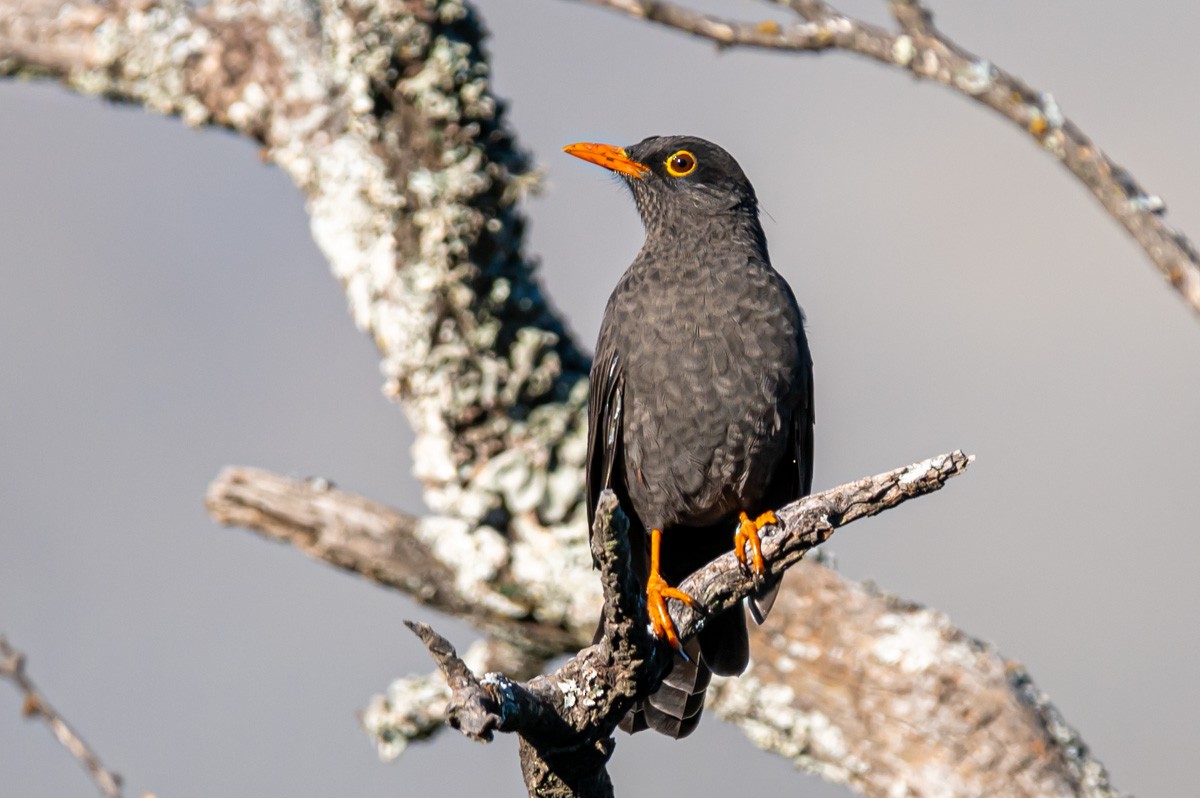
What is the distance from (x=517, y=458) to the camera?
745 cm

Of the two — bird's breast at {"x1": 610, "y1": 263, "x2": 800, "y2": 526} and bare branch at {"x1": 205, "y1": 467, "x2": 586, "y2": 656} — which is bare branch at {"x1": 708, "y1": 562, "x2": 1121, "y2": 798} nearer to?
bird's breast at {"x1": 610, "y1": 263, "x2": 800, "y2": 526}

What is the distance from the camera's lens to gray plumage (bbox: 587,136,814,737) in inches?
239

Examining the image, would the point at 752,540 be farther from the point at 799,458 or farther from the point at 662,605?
the point at 799,458

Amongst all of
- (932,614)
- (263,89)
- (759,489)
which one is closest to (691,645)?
(759,489)

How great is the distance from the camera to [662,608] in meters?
5.22

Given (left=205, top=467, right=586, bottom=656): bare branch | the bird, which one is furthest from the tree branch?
(left=205, top=467, right=586, bottom=656): bare branch

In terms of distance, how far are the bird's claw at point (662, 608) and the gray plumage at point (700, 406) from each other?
2.26 feet

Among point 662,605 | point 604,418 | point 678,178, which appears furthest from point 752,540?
point 678,178

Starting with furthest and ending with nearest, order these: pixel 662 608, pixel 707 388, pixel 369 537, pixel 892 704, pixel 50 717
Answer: pixel 369 537 → pixel 892 704 → pixel 707 388 → pixel 662 608 → pixel 50 717

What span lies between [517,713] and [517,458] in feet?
11.8

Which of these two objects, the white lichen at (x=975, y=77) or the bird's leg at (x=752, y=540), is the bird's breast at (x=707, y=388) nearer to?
the bird's leg at (x=752, y=540)

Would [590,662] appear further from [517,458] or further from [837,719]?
[517,458]

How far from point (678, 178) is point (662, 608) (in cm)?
267

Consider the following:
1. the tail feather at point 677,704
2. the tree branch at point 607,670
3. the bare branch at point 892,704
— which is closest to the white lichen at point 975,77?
the bare branch at point 892,704
